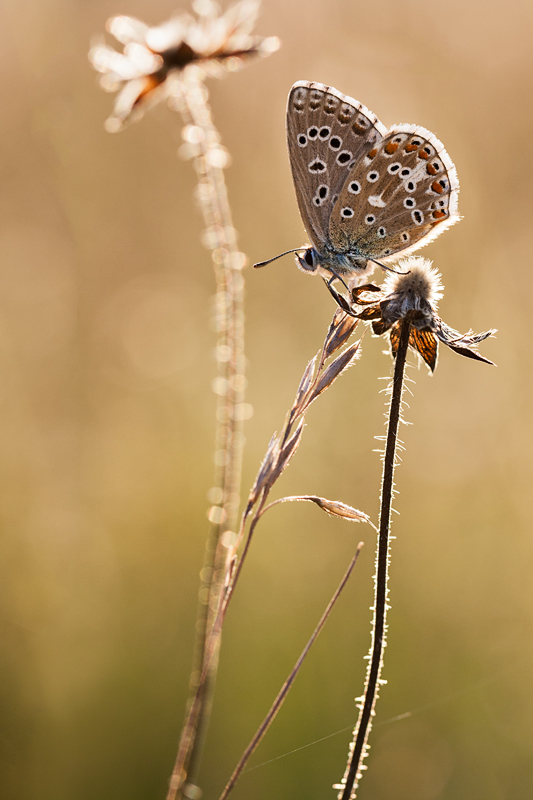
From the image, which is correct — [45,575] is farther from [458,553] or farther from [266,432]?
[458,553]

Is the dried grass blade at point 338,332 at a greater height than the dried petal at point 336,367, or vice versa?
the dried grass blade at point 338,332

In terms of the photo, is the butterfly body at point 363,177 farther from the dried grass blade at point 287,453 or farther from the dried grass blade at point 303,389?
the dried grass blade at point 287,453

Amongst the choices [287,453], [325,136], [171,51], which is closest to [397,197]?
[325,136]

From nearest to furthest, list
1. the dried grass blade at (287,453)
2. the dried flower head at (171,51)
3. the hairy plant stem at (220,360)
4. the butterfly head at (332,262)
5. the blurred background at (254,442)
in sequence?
the dried grass blade at (287,453), the hairy plant stem at (220,360), the dried flower head at (171,51), the butterfly head at (332,262), the blurred background at (254,442)

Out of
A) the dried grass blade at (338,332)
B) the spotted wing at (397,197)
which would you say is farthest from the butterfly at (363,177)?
the dried grass blade at (338,332)

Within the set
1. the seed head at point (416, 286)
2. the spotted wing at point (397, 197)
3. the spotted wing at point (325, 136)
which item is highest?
the spotted wing at point (325, 136)

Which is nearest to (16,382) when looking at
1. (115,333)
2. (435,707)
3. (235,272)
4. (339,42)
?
(115,333)

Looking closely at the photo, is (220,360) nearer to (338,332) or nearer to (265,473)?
(338,332)

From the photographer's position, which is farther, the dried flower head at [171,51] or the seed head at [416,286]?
the dried flower head at [171,51]
